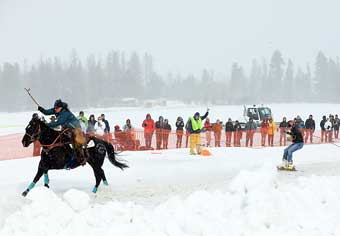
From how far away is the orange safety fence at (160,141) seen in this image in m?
21.0

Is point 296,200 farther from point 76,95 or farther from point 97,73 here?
point 97,73

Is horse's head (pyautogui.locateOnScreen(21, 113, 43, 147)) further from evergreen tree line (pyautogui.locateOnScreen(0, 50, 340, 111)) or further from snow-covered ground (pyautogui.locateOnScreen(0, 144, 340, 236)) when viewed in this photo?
evergreen tree line (pyautogui.locateOnScreen(0, 50, 340, 111))

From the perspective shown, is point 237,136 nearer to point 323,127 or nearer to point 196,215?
point 323,127

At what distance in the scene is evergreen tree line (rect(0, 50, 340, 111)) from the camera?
400ft

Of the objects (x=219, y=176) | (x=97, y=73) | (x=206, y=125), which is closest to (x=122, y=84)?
(x=97, y=73)

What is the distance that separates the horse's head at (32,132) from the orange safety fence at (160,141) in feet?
25.6

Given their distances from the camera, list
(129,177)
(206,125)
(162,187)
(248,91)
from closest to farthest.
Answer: (162,187) → (129,177) → (206,125) → (248,91)

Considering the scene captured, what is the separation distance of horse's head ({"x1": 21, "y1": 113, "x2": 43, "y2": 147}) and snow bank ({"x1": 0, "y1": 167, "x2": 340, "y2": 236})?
250 cm

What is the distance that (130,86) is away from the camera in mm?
131875

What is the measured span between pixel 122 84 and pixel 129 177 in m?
116

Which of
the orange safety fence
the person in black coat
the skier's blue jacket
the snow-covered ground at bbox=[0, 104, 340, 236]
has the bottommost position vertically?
the snow-covered ground at bbox=[0, 104, 340, 236]

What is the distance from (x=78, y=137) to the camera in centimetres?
1211

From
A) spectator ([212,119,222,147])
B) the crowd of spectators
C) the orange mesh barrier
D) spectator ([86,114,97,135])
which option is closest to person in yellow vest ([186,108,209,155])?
the crowd of spectators

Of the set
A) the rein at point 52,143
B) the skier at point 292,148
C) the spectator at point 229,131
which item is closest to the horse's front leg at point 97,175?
the rein at point 52,143
